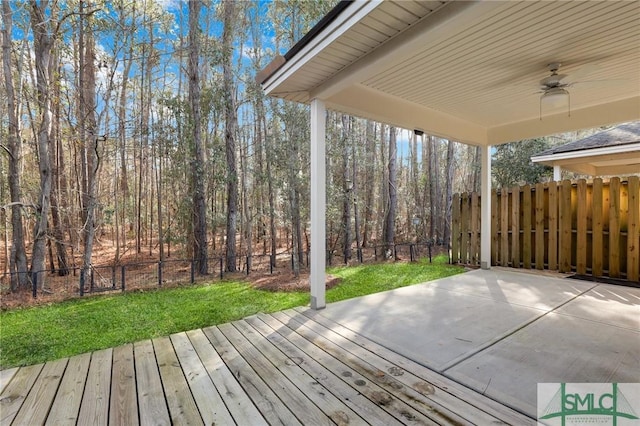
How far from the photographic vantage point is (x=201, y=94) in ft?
26.9

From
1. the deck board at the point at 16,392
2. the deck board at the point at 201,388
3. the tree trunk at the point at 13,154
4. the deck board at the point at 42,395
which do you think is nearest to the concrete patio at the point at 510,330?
the deck board at the point at 201,388

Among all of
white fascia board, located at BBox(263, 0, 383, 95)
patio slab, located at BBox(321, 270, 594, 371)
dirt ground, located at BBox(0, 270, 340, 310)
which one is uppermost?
white fascia board, located at BBox(263, 0, 383, 95)

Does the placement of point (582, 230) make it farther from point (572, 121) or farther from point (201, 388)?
point (201, 388)

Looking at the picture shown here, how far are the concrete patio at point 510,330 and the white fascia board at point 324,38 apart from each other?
2606mm

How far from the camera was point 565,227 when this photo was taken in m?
5.42

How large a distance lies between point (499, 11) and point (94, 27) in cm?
798

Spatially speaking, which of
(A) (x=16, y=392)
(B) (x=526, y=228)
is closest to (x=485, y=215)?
(B) (x=526, y=228)

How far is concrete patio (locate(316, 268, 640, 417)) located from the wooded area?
122 inches

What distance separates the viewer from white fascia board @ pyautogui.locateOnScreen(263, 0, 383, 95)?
7.04 feet

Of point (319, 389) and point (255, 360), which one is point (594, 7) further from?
point (255, 360)

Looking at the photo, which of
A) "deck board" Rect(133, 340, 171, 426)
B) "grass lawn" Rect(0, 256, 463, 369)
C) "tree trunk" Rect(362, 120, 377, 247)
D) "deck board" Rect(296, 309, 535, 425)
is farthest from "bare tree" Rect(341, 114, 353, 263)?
"deck board" Rect(133, 340, 171, 426)

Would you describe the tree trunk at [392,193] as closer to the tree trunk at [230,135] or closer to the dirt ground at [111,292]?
the dirt ground at [111,292]

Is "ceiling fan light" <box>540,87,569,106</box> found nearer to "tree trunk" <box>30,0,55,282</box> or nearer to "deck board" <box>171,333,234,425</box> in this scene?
"deck board" <box>171,333,234,425</box>

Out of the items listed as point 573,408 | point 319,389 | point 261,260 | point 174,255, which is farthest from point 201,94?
point 573,408
